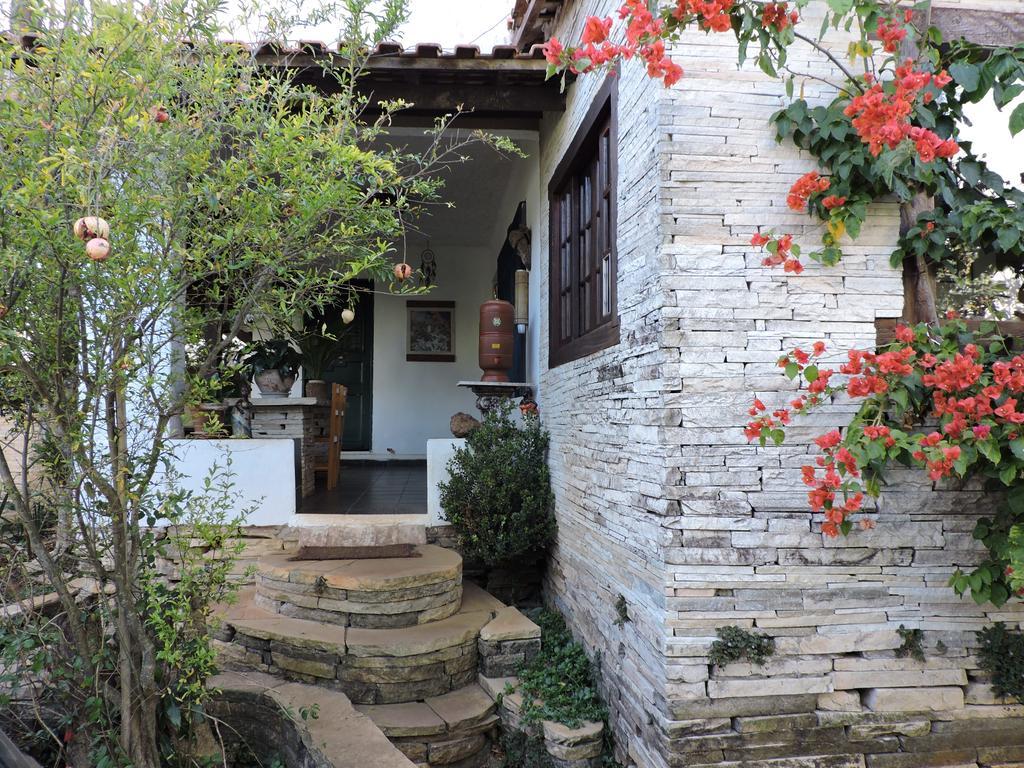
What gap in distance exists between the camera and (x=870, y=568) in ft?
8.09

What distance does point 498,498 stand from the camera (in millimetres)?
4000

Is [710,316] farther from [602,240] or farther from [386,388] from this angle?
[386,388]

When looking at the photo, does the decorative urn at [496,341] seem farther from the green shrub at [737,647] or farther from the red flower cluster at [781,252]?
the green shrub at [737,647]

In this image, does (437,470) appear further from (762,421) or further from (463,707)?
(762,421)

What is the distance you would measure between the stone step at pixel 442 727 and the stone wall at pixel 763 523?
0.82 meters

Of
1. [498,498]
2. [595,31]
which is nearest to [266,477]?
[498,498]

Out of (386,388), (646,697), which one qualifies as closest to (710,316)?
(646,697)

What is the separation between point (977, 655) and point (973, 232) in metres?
1.53

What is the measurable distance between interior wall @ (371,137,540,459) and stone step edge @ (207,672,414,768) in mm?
5220

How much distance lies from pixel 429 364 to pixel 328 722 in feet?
19.4

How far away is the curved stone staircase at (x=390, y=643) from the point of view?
9.90 feet

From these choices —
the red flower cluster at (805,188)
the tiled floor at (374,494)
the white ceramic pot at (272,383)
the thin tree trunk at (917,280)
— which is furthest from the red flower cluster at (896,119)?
the white ceramic pot at (272,383)

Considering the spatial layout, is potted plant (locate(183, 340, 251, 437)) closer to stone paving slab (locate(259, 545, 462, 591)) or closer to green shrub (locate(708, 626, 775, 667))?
stone paving slab (locate(259, 545, 462, 591))

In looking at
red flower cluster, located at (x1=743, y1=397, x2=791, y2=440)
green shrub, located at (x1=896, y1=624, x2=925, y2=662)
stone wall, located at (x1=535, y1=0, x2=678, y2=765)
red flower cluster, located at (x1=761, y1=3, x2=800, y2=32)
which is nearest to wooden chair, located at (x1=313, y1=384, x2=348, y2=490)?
stone wall, located at (x1=535, y1=0, x2=678, y2=765)
